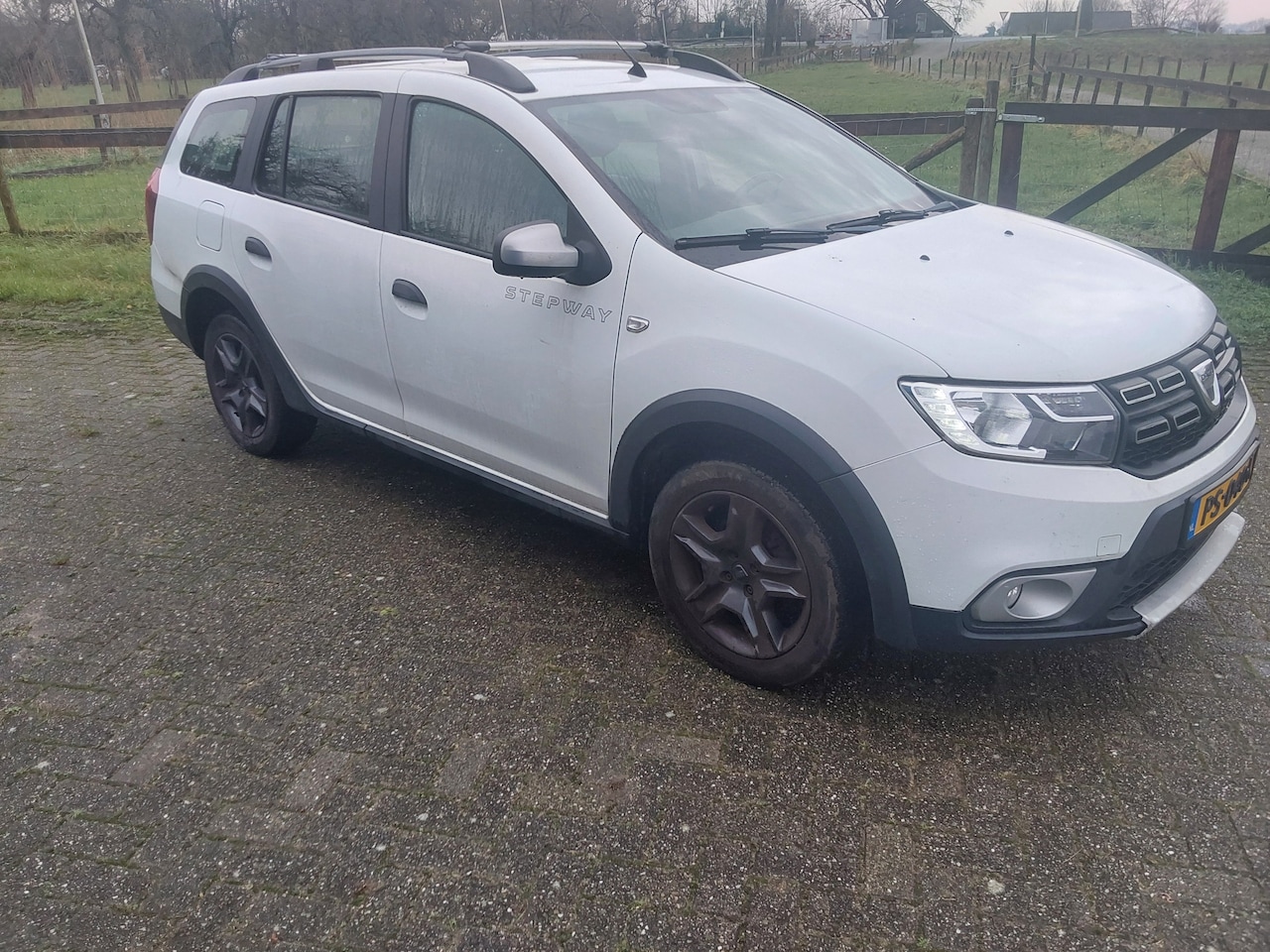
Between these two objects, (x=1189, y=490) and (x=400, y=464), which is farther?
(x=400, y=464)

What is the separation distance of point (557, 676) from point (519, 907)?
0.89m

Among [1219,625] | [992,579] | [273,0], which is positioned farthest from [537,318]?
[273,0]

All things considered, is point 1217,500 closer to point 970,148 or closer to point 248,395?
point 248,395

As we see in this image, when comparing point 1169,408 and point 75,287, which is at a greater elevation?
point 1169,408

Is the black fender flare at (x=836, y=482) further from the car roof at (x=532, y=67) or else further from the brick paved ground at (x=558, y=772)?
the car roof at (x=532, y=67)

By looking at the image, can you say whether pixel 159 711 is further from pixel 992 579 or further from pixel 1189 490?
pixel 1189 490

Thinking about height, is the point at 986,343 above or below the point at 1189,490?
above

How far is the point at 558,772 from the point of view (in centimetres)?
259

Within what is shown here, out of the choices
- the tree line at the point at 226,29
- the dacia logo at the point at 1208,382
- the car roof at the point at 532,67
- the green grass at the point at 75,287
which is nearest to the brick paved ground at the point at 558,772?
the dacia logo at the point at 1208,382

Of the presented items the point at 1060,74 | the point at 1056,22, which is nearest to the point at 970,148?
the point at 1060,74

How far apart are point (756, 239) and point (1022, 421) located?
1.01 metres

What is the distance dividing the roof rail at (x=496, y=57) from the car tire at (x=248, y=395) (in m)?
1.20

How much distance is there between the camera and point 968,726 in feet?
8.92

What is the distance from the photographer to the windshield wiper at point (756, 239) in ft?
9.42
